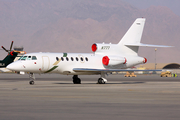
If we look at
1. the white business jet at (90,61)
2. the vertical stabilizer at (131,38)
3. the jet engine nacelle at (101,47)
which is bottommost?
the white business jet at (90,61)

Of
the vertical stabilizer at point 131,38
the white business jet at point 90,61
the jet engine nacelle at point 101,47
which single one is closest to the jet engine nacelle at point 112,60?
the white business jet at point 90,61

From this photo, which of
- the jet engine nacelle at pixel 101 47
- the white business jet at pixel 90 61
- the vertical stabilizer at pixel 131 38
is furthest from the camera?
the vertical stabilizer at pixel 131 38

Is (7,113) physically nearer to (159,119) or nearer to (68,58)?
(159,119)

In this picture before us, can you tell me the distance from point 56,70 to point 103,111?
23.3m

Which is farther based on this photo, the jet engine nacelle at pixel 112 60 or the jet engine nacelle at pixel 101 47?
the jet engine nacelle at pixel 101 47

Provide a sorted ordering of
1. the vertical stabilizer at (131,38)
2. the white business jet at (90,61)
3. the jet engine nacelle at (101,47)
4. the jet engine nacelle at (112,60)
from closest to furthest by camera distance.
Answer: the white business jet at (90,61)
the jet engine nacelle at (112,60)
the jet engine nacelle at (101,47)
the vertical stabilizer at (131,38)

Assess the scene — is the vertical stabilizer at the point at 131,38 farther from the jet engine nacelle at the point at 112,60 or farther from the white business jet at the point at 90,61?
the jet engine nacelle at the point at 112,60

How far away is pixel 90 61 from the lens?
3806 cm

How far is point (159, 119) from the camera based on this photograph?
11.0 meters

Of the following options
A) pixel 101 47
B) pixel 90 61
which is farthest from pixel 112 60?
pixel 90 61

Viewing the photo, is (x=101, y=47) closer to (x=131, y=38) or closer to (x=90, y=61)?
(x=90, y=61)

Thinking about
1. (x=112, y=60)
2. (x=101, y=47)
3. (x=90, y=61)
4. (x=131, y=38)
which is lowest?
(x=90, y=61)

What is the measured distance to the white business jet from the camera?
113 feet

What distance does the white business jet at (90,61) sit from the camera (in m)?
34.4
